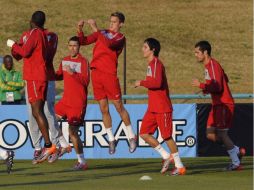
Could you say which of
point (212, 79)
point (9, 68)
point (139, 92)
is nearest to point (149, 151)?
point (9, 68)

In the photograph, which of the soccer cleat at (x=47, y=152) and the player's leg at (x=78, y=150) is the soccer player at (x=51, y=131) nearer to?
the player's leg at (x=78, y=150)

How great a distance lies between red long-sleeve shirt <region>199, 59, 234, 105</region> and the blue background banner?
5096mm

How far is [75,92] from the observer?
1900cm

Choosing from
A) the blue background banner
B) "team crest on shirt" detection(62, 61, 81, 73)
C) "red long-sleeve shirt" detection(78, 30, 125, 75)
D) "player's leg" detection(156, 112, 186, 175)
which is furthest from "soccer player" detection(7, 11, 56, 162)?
the blue background banner

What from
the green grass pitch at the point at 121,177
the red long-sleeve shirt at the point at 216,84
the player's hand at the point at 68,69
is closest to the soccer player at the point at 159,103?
the green grass pitch at the point at 121,177

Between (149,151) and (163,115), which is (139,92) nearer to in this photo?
(149,151)

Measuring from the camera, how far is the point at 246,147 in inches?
923

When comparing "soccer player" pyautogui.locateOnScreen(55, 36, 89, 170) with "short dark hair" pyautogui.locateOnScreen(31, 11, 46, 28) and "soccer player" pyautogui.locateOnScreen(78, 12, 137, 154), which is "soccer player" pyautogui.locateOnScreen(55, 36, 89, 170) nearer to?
"soccer player" pyautogui.locateOnScreen(78, 12, 137, 154)

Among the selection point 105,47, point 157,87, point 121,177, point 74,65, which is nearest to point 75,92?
point 74,65

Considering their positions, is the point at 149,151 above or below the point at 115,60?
below

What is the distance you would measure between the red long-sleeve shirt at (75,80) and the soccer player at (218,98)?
2.19 m

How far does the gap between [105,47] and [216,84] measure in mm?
2044

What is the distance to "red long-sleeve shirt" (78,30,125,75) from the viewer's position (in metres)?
18.0

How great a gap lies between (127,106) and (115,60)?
4644 millimetres
